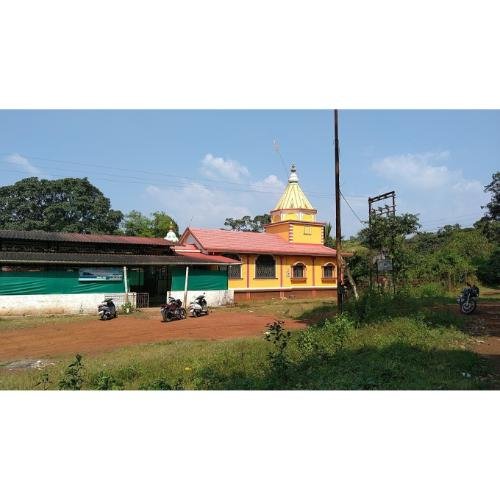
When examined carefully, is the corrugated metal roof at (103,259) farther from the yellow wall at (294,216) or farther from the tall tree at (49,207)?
the tall tree at (49,207)

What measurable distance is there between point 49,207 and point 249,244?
56.9 feet

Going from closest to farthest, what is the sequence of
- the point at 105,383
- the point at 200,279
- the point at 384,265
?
the point at 105,383
the point at 384,265
the point at 200,279

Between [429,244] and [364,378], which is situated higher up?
[429,244]

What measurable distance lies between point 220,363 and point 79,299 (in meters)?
11.8

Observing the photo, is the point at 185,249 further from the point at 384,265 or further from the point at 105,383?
the point at 105,383

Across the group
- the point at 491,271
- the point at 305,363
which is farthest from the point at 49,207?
the point at 491,271

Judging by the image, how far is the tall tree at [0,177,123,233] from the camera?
1200 inches

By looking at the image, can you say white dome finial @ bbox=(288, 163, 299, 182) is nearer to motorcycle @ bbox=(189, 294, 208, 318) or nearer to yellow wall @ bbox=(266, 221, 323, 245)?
yellow wall @ bbox=(266, 221, 323, 245)

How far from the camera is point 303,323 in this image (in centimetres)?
1327

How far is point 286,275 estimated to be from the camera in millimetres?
24922

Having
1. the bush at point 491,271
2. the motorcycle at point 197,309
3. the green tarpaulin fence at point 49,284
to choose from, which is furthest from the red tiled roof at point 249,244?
the bush at point 491,271

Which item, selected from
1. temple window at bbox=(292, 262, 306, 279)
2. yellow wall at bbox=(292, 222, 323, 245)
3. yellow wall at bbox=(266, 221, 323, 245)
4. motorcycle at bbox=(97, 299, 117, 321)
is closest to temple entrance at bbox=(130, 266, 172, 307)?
motorcycle at bbox=(97, 299, 117, 321)

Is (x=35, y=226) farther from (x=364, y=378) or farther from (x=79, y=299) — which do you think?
(x=364, y=378)
